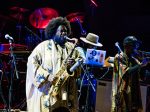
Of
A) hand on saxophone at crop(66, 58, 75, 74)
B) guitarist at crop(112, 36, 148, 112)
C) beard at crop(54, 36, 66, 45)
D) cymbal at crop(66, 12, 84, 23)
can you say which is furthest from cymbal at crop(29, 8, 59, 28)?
hand on saxophone at crop(66, 58, 75, 74)

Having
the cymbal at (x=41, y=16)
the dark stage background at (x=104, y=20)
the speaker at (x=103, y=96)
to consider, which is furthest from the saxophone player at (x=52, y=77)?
the cymbal at (x=41, y=16)

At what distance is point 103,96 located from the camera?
7.93 metres

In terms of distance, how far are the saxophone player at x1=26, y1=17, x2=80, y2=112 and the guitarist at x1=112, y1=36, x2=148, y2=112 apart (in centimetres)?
172

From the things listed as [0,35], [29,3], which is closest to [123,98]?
[0,35]

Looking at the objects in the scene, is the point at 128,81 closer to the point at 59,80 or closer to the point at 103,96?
the point at 103,96

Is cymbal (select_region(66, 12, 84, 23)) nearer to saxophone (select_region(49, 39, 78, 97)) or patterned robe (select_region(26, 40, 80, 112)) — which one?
patterned robe (select_region(26, 40, 80, 112))

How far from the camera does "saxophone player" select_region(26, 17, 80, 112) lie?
448 cm

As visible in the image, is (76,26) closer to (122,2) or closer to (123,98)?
(122,2)

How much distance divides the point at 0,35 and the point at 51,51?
589cm

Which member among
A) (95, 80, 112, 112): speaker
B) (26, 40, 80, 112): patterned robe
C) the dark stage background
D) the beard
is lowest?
(95, 80, 112, 112): speaker

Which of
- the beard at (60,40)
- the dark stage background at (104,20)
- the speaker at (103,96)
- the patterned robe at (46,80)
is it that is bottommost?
the speaker at (103,96)

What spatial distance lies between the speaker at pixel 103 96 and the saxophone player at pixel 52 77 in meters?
3.27

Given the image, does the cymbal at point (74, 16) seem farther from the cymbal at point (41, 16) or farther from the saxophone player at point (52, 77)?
the saxophone player at point (52, 77)

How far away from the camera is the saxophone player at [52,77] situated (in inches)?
177
